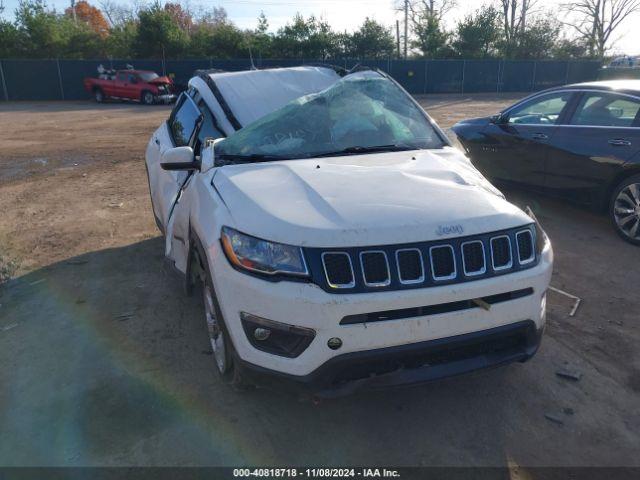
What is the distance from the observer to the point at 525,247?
2693mm

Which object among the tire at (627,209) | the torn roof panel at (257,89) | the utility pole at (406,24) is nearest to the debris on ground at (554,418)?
the torn roof panel at (257,89)

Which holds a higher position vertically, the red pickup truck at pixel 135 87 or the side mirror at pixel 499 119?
the red pickup truck at pixel 135 87

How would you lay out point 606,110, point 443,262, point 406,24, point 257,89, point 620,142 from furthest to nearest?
point 406,24 → point 606,110 → point 620,142 → point 257,89 → point 443,262

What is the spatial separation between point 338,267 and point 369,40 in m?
35.5

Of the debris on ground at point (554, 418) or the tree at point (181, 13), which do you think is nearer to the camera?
the debris on ground at point (554, 418)

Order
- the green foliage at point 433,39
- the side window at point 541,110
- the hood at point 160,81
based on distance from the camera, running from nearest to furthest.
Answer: the side window at point 541,110, the hood at point 160,81, the green foliage at point 433,39

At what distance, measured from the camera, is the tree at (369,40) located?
3525 cm

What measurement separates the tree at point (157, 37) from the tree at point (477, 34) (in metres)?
18.7

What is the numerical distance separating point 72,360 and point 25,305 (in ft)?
3.95

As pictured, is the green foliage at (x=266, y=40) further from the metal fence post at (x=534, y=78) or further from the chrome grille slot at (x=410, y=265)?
the chrome grille slot at (x=410, y=265)

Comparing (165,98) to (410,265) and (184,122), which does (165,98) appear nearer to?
(184,122)

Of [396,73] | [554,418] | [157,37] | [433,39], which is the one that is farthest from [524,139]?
[433,39]

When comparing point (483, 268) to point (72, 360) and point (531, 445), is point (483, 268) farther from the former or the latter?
point (72, 360)

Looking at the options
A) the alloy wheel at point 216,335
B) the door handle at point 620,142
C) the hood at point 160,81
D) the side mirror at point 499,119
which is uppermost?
the hood at point 160,81
